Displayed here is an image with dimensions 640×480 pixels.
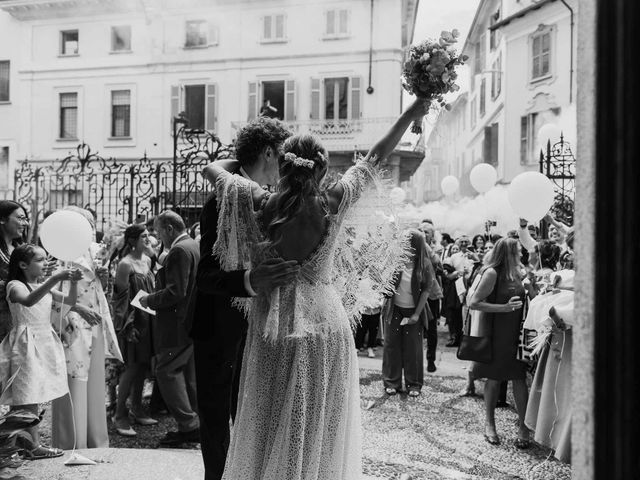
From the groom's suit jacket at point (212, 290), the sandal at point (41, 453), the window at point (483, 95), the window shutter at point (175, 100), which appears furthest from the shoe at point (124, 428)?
the window at point (483, 95)

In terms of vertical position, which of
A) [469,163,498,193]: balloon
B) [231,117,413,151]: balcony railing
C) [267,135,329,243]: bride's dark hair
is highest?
[231,117,413,151]: balcony railing

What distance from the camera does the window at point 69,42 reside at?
23.6 metres

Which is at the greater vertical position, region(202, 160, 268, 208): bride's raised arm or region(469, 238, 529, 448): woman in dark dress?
region(202, 160, 268, 208): bride's raised arm

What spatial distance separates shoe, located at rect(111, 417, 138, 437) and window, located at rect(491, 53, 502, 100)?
70.5ft

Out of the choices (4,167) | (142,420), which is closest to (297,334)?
(142,420)

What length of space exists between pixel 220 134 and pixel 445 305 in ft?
47.0

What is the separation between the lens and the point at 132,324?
17.5ft

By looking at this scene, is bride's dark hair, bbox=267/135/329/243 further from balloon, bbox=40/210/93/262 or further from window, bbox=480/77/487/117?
window, bbox=480/77/487/117

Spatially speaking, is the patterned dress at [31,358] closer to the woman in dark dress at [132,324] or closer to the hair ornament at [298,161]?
the woman in dark dress at [132,324]

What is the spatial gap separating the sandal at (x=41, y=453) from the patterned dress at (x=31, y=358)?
1.34 ft

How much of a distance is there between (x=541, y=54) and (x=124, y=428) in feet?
66.6

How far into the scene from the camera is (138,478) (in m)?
3.83

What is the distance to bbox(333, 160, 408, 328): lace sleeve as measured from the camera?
107 inches

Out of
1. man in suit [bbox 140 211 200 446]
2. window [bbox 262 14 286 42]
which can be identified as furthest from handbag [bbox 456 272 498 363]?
window [bbox 262 14 286 42]
